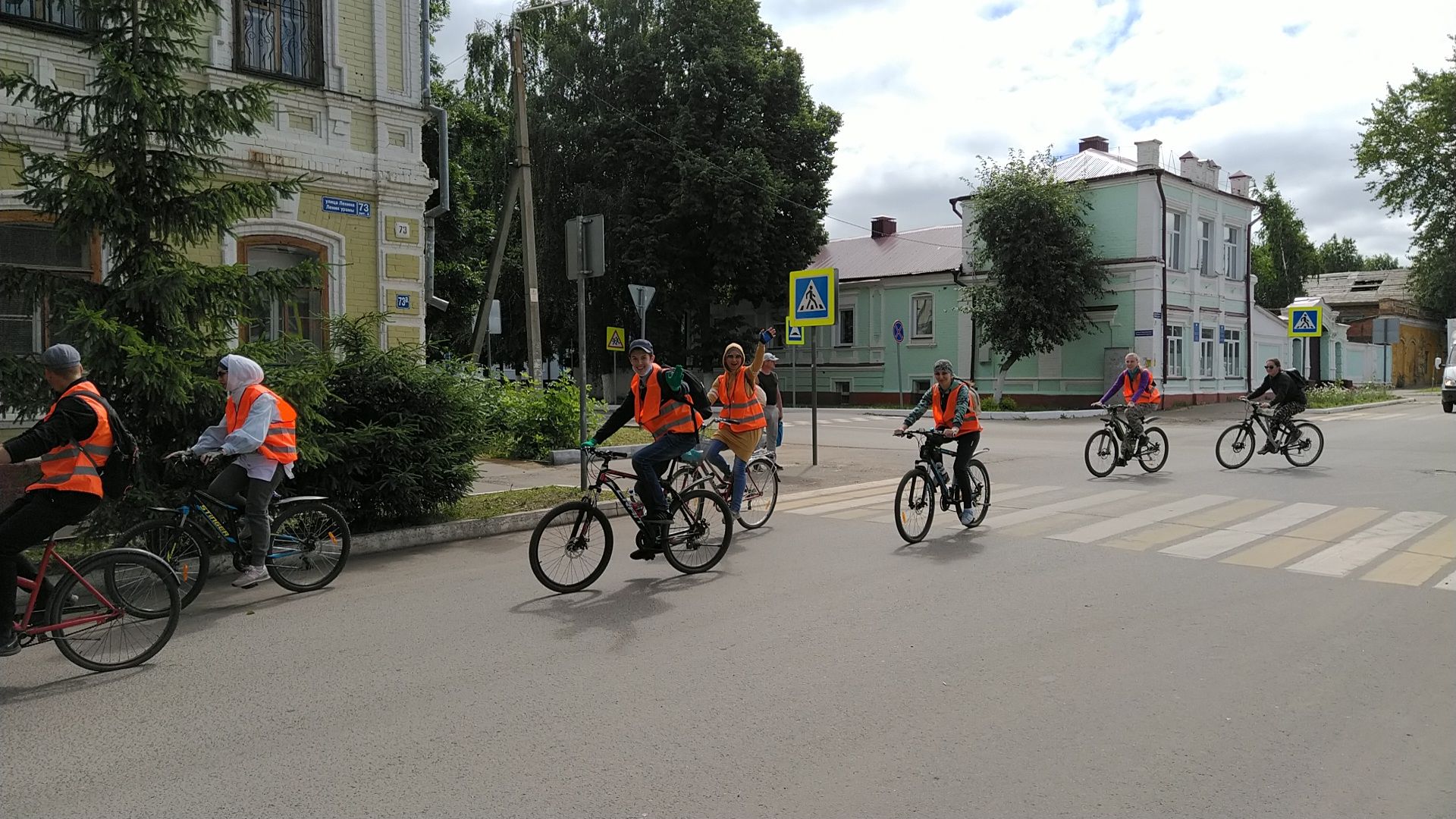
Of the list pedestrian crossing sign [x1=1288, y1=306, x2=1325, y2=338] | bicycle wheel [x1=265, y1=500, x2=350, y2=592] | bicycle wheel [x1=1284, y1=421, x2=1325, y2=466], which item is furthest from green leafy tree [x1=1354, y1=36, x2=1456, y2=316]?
bicycle wheel [x1=265, y1=500, x2=350, y2=592]

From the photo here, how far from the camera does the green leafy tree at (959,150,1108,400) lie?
31.5 metres

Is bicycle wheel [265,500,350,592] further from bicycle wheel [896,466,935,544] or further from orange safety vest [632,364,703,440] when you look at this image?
bicycle wheel [896,466,935,544]

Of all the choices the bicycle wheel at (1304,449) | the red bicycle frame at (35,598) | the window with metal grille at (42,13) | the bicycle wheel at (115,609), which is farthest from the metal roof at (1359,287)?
the red bicycle frame at (35,598)

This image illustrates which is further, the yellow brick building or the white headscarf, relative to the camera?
the yellow brick building

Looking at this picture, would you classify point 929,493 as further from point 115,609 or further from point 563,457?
point 563,457

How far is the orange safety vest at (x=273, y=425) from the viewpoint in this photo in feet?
22.9

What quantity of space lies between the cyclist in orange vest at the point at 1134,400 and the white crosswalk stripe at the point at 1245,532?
297 centimetres

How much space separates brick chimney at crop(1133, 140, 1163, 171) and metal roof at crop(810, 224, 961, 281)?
24.2 ft

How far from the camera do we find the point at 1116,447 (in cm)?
1421

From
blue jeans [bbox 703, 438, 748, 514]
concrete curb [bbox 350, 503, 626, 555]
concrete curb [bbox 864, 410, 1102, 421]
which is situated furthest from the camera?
concrete curb [bbox 864, 410, 1102, 421]

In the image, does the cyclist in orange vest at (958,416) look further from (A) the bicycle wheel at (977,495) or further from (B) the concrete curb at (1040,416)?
(B) the concrete curb at (1040,416)

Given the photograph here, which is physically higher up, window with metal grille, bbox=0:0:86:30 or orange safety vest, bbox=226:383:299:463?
window with metal grille, bbox=0:0:86:30

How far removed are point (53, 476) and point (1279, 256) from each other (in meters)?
79.6

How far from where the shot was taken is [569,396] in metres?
16.5
